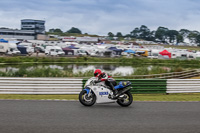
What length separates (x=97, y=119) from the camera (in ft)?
28.3

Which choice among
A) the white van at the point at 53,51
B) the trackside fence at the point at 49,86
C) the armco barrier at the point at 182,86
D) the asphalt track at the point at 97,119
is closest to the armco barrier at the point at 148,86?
the trackside fence at the point at 49,86

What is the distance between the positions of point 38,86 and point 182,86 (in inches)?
296

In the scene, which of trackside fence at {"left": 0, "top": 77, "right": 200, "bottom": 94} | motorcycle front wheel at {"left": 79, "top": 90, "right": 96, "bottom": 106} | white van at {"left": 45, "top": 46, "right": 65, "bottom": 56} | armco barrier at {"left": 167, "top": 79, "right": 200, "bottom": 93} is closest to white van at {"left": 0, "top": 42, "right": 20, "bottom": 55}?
white van at {"left": 45, "top": 46, "right": 65, "bottom": 56}

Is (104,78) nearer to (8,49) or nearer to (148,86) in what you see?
(148,86)

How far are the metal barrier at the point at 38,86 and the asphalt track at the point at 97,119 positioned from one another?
161 inches

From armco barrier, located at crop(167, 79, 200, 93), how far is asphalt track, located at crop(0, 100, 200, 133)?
4.79m

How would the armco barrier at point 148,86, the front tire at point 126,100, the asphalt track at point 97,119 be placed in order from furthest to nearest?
the armco barrier at point 148,86 → the front tire at point 126,100 → the asphalt track at point 97,119

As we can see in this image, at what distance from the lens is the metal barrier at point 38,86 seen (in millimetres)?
14898

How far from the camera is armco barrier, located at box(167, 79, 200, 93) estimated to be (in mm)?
16156

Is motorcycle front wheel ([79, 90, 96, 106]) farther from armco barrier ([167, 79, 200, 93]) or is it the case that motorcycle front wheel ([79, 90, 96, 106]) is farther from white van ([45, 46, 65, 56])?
white van ([45, 46, 65, 56])

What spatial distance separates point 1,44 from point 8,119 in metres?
57.6

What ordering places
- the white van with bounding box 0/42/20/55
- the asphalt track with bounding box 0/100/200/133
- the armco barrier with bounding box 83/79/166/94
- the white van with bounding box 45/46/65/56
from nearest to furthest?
the asphalt track with bounding box 0/100/200/133
the armco barrier with bounding box 83/79/166/94
the white van with bounding box 0/42/20/55
the white van with bounding box 45/46/65/56

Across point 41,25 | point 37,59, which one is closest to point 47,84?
point 37,59

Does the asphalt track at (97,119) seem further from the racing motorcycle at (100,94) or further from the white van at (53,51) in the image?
the white van at (53,51)
